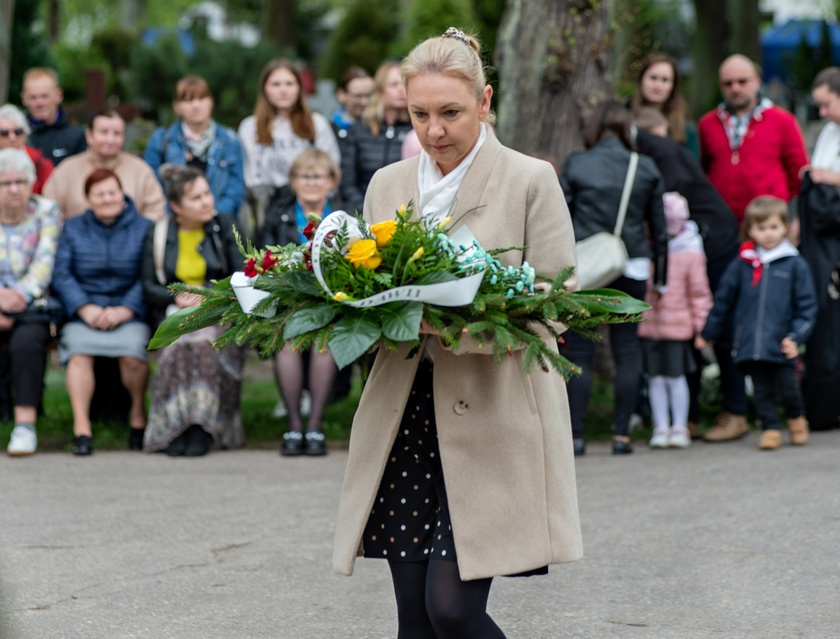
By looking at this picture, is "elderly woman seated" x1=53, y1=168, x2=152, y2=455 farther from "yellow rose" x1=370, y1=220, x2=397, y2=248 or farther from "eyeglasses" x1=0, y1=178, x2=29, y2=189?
"yellow rose" x1=370, y1=220, x2=397, y2=248

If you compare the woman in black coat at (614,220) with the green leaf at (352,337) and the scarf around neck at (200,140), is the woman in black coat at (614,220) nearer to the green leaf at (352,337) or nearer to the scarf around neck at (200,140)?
the scarf around neck at (200,140)

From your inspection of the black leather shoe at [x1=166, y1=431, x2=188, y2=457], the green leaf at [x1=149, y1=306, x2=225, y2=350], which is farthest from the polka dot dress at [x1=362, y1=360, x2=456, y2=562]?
the black leather shoe at [x1=166, y1=431, x2=188, y2=457]

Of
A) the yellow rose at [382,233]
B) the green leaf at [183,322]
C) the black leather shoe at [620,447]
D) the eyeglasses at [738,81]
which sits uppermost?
the eyeglasses at [738,81]

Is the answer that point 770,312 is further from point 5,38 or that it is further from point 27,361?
point 5,38

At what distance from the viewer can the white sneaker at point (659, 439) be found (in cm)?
872

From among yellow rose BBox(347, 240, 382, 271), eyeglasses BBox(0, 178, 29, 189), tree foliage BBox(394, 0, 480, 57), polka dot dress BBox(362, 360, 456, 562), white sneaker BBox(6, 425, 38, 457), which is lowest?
white sneaker BBox(6, 425, 38, 457)

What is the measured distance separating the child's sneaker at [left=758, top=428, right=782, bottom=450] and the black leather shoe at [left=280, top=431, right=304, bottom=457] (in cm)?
291

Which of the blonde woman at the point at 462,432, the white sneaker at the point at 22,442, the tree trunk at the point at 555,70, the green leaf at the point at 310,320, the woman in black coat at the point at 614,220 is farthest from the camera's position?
the tree trunk at the point at 555,70

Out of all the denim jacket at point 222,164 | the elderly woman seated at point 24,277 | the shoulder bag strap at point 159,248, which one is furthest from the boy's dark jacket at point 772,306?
the elderly woman seated at point 24,277

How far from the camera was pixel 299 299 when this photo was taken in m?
3.62

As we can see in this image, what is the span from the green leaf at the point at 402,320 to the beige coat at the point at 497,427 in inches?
13.1

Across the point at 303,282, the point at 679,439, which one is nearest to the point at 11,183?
the point at 679,439

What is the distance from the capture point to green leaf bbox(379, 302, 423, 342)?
3.39m

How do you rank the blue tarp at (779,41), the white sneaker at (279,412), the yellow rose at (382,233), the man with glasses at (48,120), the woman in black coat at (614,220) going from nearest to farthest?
the yellow rose at (382,233) → the woman in black coat at (614,220) → the white sneaker at (279,412) → the man with glasses at (48,120) → the blue tarp at (779,41)
